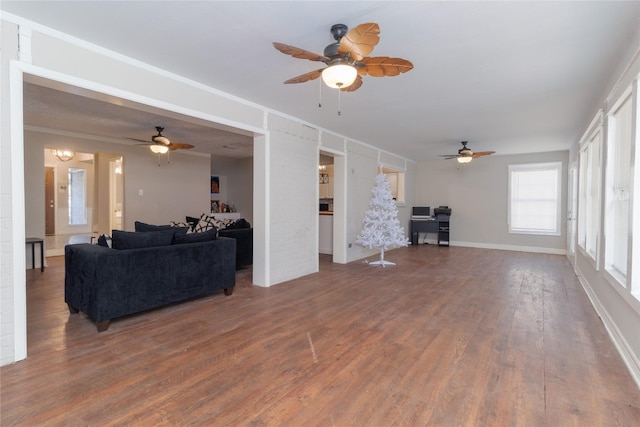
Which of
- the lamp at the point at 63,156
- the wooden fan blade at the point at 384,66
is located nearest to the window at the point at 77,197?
the lamp at the point at 63,156

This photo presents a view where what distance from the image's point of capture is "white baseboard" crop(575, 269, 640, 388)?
2.12m

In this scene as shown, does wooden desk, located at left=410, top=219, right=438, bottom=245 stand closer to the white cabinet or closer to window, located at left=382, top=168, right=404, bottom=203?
window, located at left=382, top=168, right=404, bottom=203

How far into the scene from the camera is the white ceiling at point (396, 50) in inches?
82.9

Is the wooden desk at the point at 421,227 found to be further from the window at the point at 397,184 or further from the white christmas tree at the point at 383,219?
the white christmas tree at the point at 383,219

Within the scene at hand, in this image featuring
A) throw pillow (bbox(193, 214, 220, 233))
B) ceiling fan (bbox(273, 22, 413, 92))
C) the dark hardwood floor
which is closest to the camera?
the dark hardwood floor

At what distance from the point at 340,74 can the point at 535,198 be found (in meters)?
7.56

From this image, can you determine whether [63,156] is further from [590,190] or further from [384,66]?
[590,190]

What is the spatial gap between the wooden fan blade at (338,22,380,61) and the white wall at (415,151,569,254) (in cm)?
736

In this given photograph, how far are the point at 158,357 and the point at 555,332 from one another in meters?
3.36

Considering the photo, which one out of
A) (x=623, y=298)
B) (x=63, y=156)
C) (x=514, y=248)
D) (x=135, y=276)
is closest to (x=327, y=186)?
(x=514, y=248)

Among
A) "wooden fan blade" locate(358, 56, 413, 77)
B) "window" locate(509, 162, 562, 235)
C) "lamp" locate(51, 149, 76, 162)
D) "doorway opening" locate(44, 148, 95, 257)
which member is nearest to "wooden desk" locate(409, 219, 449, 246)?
"window" locate(509, 162, 562, 235)

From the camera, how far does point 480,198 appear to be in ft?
27.6

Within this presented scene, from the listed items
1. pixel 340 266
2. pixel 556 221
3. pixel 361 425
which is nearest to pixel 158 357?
pixel 361 425

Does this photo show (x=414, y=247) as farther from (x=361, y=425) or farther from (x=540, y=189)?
(x=361, y=425)
